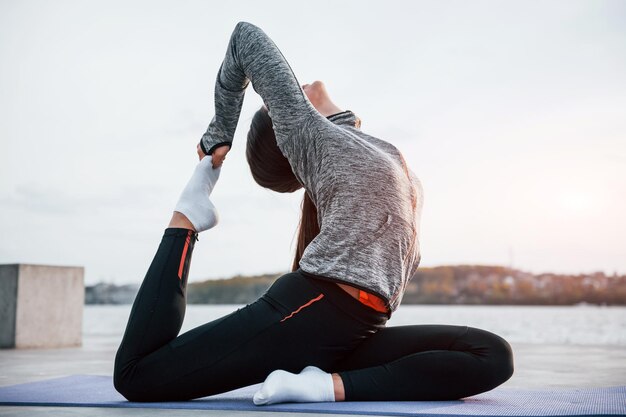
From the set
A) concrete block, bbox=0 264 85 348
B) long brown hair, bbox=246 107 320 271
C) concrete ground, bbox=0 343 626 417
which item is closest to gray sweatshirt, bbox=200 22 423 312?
long brown hair, bbox=246 107 320 271

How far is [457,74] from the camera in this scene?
10383mm

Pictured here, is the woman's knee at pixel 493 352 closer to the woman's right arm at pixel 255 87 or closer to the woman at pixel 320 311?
the woman at pixel 320 311

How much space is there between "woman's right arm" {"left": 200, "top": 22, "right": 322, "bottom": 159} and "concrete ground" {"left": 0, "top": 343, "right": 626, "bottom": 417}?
806 mm

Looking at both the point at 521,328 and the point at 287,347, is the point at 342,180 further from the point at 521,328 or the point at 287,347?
the point at 521,328

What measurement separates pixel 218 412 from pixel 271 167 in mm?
804

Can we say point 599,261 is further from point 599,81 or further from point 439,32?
point 439,32

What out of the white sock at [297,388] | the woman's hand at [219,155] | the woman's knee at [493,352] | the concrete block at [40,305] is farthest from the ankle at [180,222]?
the concrete block at [40,305]

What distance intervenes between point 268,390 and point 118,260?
9.21m

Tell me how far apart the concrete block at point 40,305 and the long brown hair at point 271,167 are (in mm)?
3503

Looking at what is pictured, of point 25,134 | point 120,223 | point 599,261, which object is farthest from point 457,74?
point 599,261

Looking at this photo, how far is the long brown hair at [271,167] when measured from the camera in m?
2.04

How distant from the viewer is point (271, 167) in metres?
2.10

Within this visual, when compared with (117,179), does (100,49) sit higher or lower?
higher

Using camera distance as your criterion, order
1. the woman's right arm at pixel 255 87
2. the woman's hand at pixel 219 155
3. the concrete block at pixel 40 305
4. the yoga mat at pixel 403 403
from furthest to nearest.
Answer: the concrete block at pixel 40 305 < the woman's hand at pixel 219 155 < the woman's right arm at pixel 255 87 < the yoga mat at pixel 403 403
